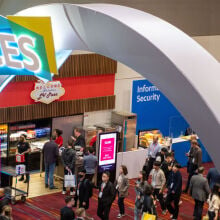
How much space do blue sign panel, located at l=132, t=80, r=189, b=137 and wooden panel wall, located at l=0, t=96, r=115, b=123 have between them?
0.90 metres

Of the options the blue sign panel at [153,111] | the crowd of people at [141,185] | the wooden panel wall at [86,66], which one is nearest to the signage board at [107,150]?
the crowd of people at [141,185]

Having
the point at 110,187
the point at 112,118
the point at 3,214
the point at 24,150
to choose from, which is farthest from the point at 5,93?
the point at 3,214

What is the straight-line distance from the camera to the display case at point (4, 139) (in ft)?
45.3

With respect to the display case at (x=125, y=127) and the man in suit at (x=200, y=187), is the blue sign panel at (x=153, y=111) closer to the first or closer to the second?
the display case at (x=125, y=127)

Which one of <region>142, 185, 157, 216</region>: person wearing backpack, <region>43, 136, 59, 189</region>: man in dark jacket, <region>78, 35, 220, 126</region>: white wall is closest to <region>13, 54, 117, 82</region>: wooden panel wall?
<region>78, 35, 220, 126</region>: white wall

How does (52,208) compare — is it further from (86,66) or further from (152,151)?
(86,66)

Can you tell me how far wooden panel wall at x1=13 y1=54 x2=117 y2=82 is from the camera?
1423 cm

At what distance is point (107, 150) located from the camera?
1373 cm

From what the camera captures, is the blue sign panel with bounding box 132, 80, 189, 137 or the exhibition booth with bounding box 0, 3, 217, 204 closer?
the exhibition booth with bounding box 0, 3, 217, 204

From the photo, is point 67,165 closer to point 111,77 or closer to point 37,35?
point 111,77

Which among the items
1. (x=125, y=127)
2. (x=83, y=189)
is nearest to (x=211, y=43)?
(x=125, y=127)

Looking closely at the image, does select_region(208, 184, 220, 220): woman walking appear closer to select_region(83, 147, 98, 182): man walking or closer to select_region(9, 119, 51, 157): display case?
select_region(83, 147, 98, 182): man walking

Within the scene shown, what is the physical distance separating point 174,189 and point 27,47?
18.4 feet

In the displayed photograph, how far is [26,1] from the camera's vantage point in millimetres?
12266
